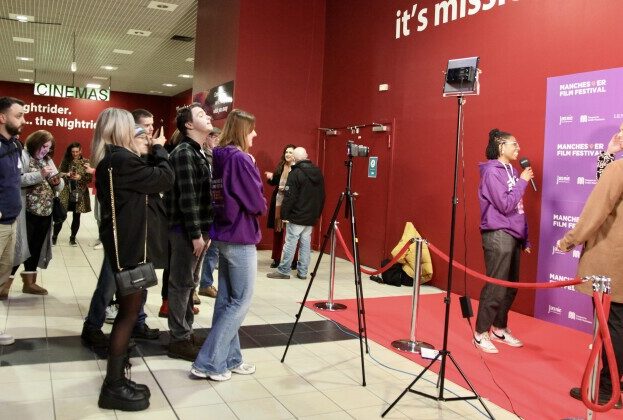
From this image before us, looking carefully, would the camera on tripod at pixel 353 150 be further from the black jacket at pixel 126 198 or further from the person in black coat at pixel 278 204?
the person in black coat at pixel 278 204

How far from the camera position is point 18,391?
Answer: 9.03 ft

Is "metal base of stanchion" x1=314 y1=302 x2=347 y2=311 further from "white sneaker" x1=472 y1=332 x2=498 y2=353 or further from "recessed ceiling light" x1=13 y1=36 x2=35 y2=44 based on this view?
"recessed ceiling light" x1=13 y1=36 x2=35 y2=44

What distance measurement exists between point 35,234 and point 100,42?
8.56 metres

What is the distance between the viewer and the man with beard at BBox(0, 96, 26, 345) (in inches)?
134

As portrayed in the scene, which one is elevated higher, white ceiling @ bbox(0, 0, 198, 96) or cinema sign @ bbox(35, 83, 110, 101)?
white ceiling @ bbox(0, 0, 198, 96)

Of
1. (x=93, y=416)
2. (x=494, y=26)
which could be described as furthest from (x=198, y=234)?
(x=494, y=26)

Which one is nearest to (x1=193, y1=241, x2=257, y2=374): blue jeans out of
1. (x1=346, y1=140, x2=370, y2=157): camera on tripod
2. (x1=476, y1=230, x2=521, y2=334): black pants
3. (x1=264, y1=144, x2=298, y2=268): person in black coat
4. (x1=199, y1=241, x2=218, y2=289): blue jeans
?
(x1=346, y1=140, x2=370, y2=157): camera on tripod

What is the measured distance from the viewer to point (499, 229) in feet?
13.1

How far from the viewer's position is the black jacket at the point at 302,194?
6227 millimetres

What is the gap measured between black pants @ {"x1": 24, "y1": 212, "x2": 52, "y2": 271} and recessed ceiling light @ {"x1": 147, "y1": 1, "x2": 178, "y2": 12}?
5.55 m

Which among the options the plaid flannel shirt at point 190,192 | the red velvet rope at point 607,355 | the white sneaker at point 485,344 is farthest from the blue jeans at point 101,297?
the red velvet rope at point 607,355

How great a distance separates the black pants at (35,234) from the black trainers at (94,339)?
5.36ft

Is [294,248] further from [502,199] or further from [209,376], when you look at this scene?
[209,376]

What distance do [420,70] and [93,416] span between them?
5.22 m
